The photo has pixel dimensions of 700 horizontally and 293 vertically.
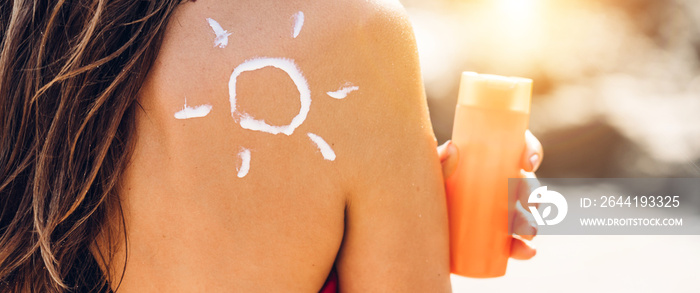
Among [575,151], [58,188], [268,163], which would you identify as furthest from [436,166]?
[575,151]

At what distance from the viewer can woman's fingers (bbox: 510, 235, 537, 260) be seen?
1205 mm

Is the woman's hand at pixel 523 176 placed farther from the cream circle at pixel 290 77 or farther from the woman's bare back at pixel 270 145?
the cream circle at pixel 290 77

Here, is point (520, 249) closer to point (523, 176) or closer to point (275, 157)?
point (523, 176)

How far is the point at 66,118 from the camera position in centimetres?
94

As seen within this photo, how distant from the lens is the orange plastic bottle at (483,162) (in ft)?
3.63

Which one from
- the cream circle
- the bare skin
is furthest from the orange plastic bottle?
the cream circle

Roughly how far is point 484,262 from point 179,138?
576mm

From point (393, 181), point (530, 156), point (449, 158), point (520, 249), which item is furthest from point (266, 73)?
point (520, 249)

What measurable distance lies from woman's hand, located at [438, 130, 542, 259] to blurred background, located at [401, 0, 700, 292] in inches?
92.0

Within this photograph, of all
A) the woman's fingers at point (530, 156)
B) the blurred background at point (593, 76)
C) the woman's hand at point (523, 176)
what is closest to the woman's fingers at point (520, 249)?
the woman's hand at point (523, 176)

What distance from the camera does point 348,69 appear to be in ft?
3.03

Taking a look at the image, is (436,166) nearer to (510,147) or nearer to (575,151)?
(510,147)

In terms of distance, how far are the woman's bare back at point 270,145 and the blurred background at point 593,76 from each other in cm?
266

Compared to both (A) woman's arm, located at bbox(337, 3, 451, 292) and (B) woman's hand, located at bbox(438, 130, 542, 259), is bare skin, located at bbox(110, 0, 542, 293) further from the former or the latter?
(B) woman's hand, located at bbox(438, 130, 542, 259)
